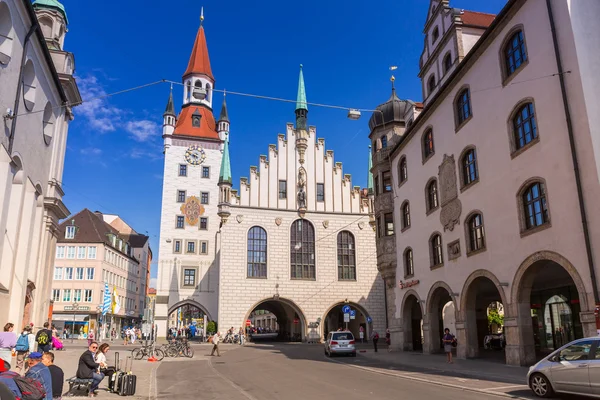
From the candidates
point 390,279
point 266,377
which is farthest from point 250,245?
point 266,377

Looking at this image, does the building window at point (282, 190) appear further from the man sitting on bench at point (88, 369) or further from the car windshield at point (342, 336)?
the man sitting on bench at point (88, 369)

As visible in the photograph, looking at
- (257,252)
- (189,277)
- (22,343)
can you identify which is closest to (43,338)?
(22,343)

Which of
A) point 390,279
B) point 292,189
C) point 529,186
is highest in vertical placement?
point 292,189

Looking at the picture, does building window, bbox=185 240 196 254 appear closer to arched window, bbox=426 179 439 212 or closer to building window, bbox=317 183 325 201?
building window, bbox=317 183 325 201

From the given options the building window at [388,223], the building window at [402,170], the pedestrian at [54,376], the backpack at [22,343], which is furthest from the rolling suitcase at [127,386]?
the building window at [388,223]

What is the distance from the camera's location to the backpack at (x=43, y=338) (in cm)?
1564

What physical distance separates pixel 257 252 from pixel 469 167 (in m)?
28.3

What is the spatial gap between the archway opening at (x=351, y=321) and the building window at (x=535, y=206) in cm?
A: 2884

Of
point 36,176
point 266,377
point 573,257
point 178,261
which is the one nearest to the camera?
point 573,257

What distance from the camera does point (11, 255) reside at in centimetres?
1966

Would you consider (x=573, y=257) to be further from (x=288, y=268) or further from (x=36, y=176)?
(x=288, y=268)

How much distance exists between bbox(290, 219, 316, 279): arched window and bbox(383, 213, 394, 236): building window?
17254 millimetres

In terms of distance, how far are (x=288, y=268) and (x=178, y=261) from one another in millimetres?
12532

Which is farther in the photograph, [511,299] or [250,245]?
[250,245]
